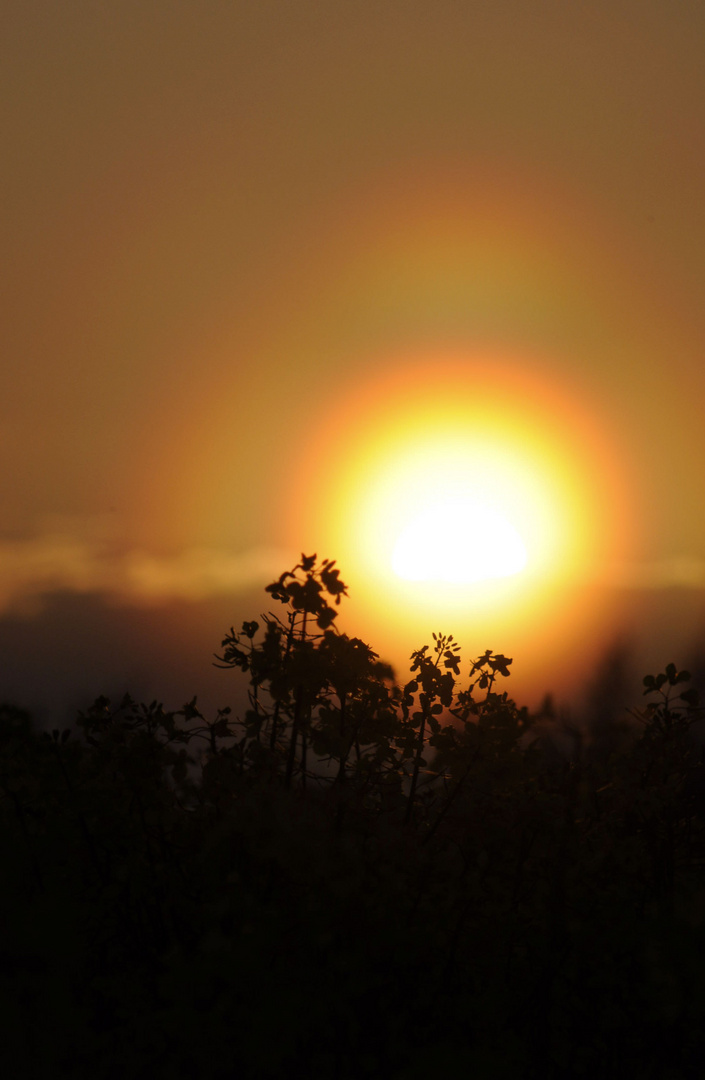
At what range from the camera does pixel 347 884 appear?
3.08m

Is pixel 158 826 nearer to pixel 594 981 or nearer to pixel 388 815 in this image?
pixel 388 815

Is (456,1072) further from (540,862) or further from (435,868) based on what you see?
(540,862)

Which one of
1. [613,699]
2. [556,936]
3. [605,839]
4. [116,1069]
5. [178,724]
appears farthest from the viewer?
[613,699]

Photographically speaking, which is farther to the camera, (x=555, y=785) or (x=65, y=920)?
(x=555, y=785)

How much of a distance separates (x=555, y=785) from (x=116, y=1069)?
232 centimetres

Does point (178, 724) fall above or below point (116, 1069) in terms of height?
above

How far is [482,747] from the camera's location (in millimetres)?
4051

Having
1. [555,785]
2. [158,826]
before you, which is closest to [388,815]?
[555,785]

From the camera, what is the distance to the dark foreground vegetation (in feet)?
10.2

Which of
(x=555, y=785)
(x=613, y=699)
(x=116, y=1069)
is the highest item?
(x=613, y=699)

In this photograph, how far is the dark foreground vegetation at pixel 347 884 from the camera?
3.12 metres

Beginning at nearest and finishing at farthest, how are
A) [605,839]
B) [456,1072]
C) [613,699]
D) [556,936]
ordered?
[456,1072]
[556,936]
[605,839]
[613,699]

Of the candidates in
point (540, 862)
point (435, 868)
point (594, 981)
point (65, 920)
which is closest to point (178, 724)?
point (65, 920)

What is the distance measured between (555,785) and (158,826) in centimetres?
196
